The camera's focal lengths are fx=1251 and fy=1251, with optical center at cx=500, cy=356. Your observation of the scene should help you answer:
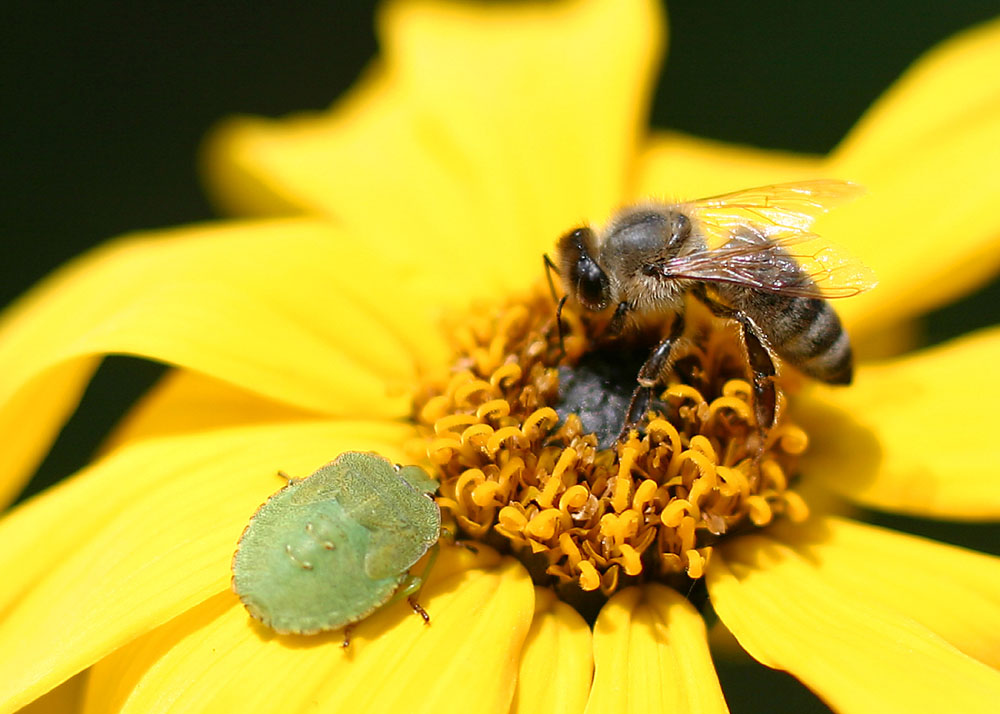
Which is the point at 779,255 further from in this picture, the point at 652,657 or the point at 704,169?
the point at 704,169

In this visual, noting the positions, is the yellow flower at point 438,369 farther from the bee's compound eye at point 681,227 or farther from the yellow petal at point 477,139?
the bee's compound eye at point 681,227

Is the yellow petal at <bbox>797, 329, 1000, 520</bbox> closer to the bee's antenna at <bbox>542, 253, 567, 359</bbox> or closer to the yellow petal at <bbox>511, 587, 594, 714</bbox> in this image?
the bee's antenna at <bbox>542, 253, 567, 359</bbox>

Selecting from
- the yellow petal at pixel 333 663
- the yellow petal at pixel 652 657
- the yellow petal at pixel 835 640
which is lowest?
the yellow petal at pixel 333 663

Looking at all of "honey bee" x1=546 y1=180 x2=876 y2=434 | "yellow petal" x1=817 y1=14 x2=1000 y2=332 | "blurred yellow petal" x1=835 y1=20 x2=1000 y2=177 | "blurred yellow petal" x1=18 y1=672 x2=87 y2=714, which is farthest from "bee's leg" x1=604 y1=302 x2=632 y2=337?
"blurred yellow petal" x1=18 y1=672 x2=87 y2=714

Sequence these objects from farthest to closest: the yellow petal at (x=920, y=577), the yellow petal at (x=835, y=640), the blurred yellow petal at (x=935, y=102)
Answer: the blurred yellow petal at (x=935, y=102) → the yellow petal at (x=920, y=577) → the yellow petal at (x=835, y=640)

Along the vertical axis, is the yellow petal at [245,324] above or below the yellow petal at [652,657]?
above

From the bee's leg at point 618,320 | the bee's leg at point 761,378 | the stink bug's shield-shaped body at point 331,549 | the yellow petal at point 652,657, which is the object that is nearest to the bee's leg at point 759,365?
the bee's leg at point 761,378

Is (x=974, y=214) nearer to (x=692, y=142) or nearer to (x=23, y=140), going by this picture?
(x=692, y=142)

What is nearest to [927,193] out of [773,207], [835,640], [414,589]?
[773,207]

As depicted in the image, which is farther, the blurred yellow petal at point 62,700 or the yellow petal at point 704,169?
the yellow petal at point 704,169
